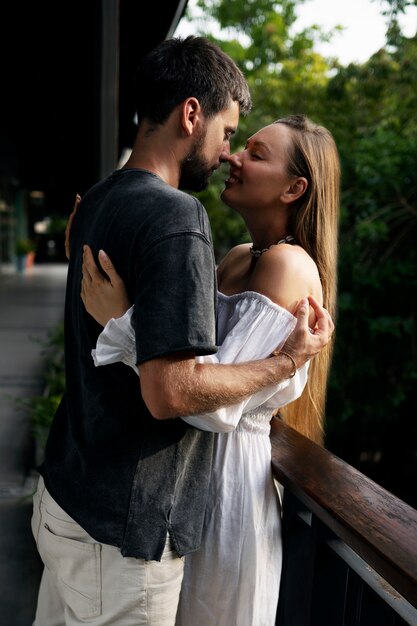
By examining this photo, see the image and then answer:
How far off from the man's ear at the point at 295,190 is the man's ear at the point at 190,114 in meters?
0.37

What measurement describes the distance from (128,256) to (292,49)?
13.9 metres

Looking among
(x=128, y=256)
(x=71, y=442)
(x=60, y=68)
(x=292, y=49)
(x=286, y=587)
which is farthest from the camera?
(x=292, y=49)

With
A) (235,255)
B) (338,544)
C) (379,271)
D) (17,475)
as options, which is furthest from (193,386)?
(379,271)

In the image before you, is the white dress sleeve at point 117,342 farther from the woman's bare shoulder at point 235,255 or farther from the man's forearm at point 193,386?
the woman's bare shoulder at point 235,255

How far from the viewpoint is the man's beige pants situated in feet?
4.42

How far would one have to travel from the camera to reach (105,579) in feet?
4.51

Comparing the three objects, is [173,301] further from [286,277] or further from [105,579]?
[105,579]

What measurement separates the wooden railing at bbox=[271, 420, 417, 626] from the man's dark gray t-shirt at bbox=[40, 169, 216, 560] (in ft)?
0.82

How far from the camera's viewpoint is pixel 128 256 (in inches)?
50.5

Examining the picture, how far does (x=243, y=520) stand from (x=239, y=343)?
0.43 metres

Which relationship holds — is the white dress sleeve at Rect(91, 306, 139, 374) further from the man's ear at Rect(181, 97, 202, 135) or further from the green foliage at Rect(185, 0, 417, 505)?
the green foliage at Rect(185, 0, 417, 505)

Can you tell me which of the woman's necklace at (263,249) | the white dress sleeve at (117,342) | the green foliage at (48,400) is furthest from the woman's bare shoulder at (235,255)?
the green foliage at (48,400)

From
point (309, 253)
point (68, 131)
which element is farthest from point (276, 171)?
point (68, 131)

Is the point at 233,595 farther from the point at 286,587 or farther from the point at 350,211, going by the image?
the point at 350,211
